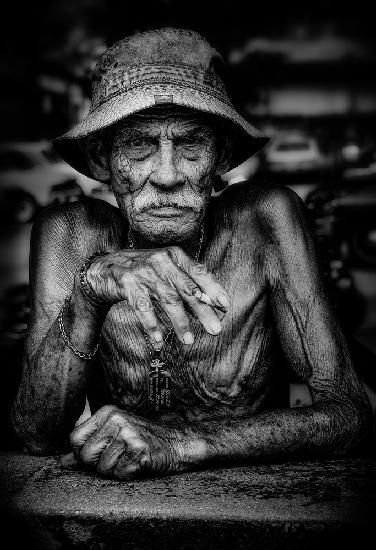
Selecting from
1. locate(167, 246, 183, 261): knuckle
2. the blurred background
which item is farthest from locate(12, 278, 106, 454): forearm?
the blurred background

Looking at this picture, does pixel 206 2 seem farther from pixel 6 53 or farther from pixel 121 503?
pixel 121 503

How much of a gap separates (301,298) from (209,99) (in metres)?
0.80

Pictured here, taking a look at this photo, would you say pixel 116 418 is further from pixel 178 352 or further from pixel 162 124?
pixel 162 124

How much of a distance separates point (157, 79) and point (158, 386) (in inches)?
43.3

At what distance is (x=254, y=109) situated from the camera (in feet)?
31.8

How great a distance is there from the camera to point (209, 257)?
2.71 metres

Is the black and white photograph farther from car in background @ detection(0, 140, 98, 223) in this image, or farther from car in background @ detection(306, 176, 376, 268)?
car in background @ detection(306, 176, 376, 268)

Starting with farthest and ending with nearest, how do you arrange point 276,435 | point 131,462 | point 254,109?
point 254,109 → point 276,435 → point 131,462

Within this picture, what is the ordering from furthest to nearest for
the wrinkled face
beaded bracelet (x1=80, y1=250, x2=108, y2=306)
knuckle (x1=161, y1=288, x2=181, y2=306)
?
the wrinkled face < beaded bracelet (x1=80, y1=250, x2=108, y2=306) < knuckle (x1=161, y1=288, x2=181, y2=306)

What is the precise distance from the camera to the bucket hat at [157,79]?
2.36 meters

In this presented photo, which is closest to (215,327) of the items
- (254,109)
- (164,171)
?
(164,171)

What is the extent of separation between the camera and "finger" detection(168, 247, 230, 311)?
6.28 feet

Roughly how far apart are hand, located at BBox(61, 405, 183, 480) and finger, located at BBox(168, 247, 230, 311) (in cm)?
50

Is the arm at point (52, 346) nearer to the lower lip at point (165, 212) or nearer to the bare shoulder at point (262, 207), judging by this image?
the lower lip at point (165, 212)
